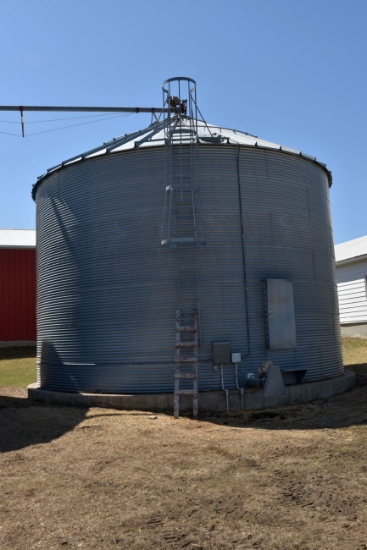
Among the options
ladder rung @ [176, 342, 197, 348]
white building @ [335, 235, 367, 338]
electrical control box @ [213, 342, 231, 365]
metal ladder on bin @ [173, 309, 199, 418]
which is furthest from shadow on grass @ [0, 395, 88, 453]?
white building @ [335, 235, 367, 338]

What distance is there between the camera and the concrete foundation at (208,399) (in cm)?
1127

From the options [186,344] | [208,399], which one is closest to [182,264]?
[186,344]

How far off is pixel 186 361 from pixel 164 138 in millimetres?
5457

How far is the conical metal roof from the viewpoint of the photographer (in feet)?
41.2

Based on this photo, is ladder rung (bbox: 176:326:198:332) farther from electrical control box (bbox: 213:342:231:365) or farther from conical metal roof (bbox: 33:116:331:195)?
conical metal roof (bbox: 33:116:331:195)

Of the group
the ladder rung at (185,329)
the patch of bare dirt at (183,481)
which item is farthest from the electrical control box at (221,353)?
the patch of bare dirt at (183,481)

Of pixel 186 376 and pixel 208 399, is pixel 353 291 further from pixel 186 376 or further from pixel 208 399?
pixel 186 376

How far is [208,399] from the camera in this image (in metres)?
11.2

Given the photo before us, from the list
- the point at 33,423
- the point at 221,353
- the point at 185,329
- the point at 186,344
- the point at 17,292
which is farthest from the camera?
the point at 17,292

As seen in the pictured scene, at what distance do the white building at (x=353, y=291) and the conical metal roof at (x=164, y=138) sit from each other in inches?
408

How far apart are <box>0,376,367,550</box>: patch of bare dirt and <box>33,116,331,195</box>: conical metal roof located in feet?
21.2

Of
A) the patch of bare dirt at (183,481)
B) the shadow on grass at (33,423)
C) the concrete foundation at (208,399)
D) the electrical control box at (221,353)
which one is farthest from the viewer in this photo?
the electrical control box at (221,353)

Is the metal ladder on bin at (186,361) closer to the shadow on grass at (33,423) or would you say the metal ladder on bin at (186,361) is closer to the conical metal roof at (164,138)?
the shadow on grass at (33,423)

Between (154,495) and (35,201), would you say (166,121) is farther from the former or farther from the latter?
(154,495)
